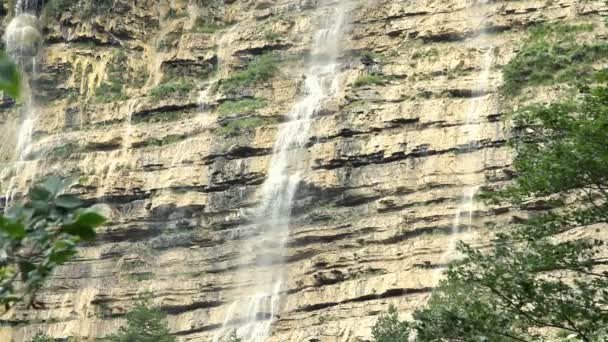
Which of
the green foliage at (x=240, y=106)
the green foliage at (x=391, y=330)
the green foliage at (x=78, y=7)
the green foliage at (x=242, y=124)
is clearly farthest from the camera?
the green foliage at (x=78, y=7)

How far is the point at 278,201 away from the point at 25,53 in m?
19.1

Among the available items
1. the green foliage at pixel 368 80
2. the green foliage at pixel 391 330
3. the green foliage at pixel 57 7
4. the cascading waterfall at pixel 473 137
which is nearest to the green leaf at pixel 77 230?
the green foliage at pixel 391 330

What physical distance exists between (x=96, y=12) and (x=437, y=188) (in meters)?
23.7

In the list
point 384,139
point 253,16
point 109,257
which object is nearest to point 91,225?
point 384,139

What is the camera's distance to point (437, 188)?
132 ft

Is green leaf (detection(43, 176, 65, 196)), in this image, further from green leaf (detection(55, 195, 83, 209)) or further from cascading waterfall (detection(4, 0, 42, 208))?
cascading waterfall (detection(4, 0, 42, 208))

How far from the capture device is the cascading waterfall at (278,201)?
40344 millimetres

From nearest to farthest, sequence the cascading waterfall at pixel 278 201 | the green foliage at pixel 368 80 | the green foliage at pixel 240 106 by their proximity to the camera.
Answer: the cascading waterfall at pixel 278 201
the green foliage at pixel 368 80
the green foliage at pixel 240 106

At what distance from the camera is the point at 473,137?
41250 millimetres

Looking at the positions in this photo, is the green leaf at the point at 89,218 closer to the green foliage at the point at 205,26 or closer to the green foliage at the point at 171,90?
the green foliage at the point at 171,90

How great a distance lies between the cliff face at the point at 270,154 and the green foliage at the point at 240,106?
0.21 metres

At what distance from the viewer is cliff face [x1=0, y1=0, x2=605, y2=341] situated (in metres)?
39.5

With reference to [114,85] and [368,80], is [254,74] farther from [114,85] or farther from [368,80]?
[114,85]

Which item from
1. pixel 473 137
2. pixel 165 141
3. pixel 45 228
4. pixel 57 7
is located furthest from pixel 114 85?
pixel 45 228
